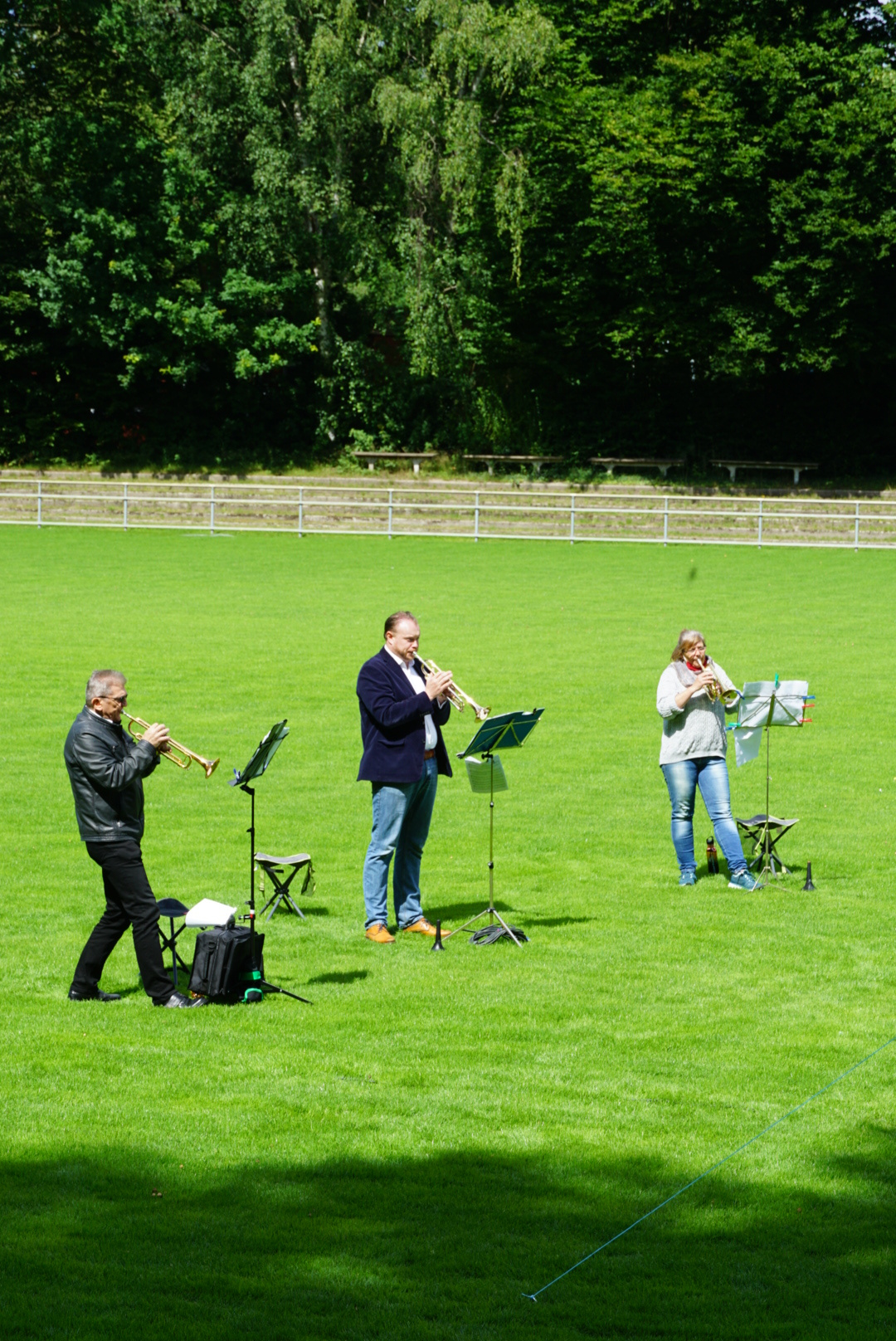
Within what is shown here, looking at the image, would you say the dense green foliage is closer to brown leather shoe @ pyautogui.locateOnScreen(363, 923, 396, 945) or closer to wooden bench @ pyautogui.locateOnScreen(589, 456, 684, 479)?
wooden bench @ pyautogui.locateOnScreen(589, 456, 684, 479)

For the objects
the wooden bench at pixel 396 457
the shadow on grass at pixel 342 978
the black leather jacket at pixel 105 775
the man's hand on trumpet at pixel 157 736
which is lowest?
the shadow on grass at pixel 342 978

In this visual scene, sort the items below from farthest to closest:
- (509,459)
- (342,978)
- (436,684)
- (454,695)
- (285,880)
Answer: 1. (509,459)
2. (285,880)
3. (454,695)
4. (436,684)
5. (342,978)

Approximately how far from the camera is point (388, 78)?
4584 centimetres

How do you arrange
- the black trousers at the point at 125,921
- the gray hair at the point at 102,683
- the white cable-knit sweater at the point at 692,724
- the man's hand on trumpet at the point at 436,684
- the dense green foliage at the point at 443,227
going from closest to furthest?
the gray hair at the point at 102,683 < the black trousers at the point at 125,921 < the man's hand on trumpet at the point at 436,684 < the white cable-knit sweater at the point at 692,724 < the dense green foliage at the point at 443,227

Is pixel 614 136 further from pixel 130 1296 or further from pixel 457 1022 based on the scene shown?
pixel 130 1296

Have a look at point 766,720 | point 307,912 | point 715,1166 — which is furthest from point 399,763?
point 715,1166

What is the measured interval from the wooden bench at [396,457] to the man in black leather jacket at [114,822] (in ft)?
144

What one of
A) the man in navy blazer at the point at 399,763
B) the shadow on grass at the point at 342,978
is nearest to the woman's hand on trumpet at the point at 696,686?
the man in navy blazer at the point at 399,763

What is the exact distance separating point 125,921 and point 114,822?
0.59 meters

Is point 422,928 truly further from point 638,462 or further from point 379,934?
point 638,462

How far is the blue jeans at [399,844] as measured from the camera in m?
10.1

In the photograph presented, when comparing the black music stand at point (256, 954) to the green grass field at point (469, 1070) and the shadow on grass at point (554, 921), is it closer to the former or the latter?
the green grass field at point (469, 1070)

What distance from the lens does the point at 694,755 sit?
459 inches

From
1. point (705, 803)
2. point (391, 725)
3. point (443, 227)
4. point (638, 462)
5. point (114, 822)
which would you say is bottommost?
point (705, 803)
